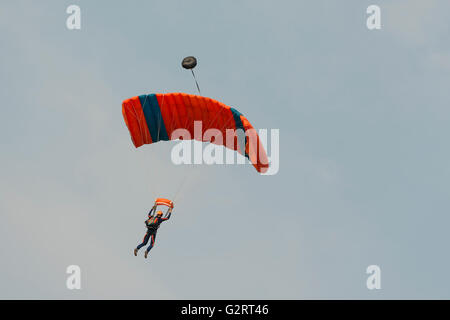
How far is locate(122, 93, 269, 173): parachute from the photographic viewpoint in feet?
84.1

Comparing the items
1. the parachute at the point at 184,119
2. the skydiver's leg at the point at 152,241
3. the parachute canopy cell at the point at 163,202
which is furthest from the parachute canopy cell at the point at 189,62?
the skydiver's leg at the point at 152,241

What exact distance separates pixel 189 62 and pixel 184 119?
8.84 feet

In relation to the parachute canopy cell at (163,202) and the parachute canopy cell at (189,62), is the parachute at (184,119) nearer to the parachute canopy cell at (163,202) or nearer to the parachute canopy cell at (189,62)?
the parachute canopy cell at (189,62)

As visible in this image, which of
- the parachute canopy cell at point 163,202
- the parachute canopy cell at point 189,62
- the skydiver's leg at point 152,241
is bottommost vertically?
the skydiver's leg at point 152,241

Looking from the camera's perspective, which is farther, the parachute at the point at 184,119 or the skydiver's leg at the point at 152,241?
the parachute at the point at 184,119

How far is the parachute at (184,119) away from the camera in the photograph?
84.1 feet

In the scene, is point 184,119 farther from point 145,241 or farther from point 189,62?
point 145,241

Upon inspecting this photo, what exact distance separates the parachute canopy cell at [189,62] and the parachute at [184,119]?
1.35 meters
